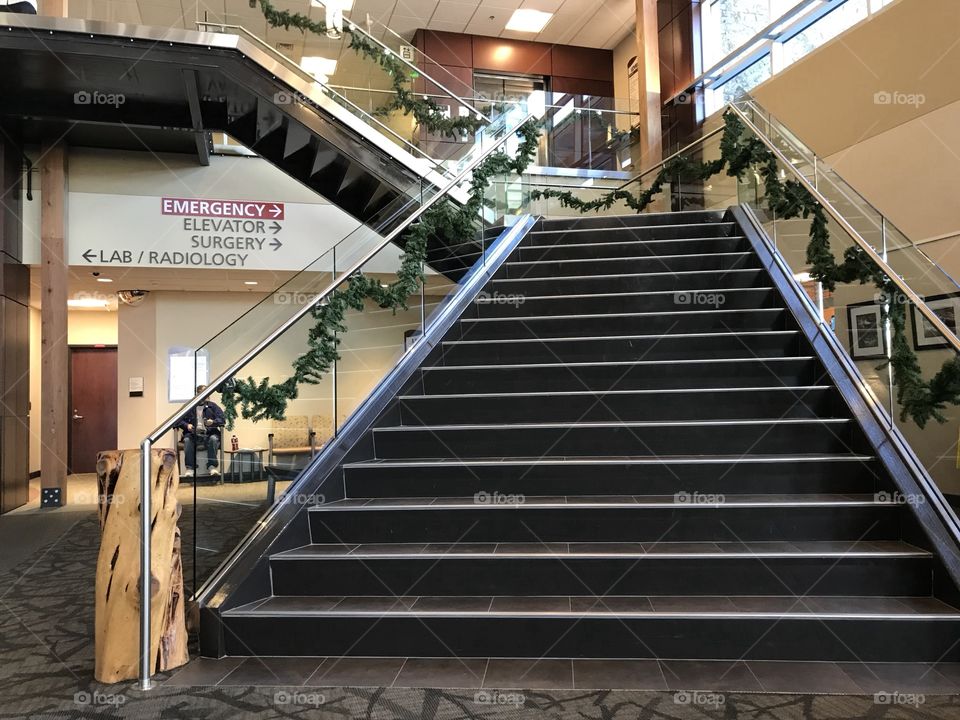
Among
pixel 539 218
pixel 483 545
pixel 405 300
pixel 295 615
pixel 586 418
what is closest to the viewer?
pixel 295 615

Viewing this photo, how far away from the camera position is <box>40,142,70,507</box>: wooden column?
727 centimetres

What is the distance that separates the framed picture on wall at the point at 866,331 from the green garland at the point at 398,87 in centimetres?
466

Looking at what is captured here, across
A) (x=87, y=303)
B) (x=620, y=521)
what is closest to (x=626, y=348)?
(x=620, y=521)

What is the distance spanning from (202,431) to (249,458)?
349 millimetres

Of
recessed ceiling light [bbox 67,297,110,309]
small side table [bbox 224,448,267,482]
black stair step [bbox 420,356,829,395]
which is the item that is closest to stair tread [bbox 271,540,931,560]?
small side table [bbox 224,448,267,482]

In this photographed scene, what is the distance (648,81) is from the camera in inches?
392

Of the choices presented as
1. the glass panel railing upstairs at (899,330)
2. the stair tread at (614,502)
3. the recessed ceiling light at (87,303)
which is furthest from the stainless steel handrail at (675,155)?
the recessed ceiling light at (87,303)

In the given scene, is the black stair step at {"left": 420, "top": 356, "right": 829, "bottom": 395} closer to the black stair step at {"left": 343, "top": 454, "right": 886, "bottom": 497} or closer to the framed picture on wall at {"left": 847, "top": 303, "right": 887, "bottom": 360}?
the framed picture on wall at {"left": 847, "top": 303, "right": 887, "bottom": 360}

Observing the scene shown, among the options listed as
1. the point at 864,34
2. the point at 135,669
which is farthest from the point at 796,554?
the point at 864,34

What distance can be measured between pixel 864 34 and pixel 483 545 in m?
6.96

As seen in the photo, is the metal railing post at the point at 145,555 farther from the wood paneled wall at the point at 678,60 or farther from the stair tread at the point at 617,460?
the wood paneled wall at the point at 678,60

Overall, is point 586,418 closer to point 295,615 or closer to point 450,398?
point 450,398

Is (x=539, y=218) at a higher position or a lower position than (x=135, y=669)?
higher

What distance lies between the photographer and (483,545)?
2982 mm
